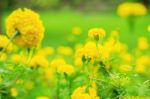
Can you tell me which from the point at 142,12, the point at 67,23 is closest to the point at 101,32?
the point at 142,12

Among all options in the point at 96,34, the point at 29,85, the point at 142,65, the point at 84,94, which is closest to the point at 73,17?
the point at 142,65

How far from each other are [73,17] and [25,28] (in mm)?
25630

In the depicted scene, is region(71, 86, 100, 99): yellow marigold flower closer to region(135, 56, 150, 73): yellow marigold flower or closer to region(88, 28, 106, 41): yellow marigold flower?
region(88, 28, 106, 41): yellow marigold flower

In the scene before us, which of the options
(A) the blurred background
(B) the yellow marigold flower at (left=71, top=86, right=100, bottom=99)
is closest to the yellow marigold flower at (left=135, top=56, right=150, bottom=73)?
(B) the yellow marigold flower at (left=71, top=86, right=100, bottom=99)

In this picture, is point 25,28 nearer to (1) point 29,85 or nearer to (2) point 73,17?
(1) point 29,85

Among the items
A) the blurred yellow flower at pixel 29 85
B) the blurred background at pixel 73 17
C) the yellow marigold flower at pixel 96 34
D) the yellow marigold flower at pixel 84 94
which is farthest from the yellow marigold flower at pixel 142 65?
the blurred background at pixel 73 17

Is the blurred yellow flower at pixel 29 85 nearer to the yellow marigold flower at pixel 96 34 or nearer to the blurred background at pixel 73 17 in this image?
the yellow marigold flower at pixel 96 34

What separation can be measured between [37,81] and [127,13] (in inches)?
121

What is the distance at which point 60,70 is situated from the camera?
Result: 10.7 feet

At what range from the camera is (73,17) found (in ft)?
92.7

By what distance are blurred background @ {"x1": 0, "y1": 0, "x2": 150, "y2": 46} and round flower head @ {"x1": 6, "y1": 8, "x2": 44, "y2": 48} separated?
1387 centimetres

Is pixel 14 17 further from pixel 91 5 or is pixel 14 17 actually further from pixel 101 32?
pixel 91 5

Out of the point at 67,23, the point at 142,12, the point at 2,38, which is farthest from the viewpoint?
the point at 67,23

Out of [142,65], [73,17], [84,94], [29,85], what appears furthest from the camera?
[73,17]
